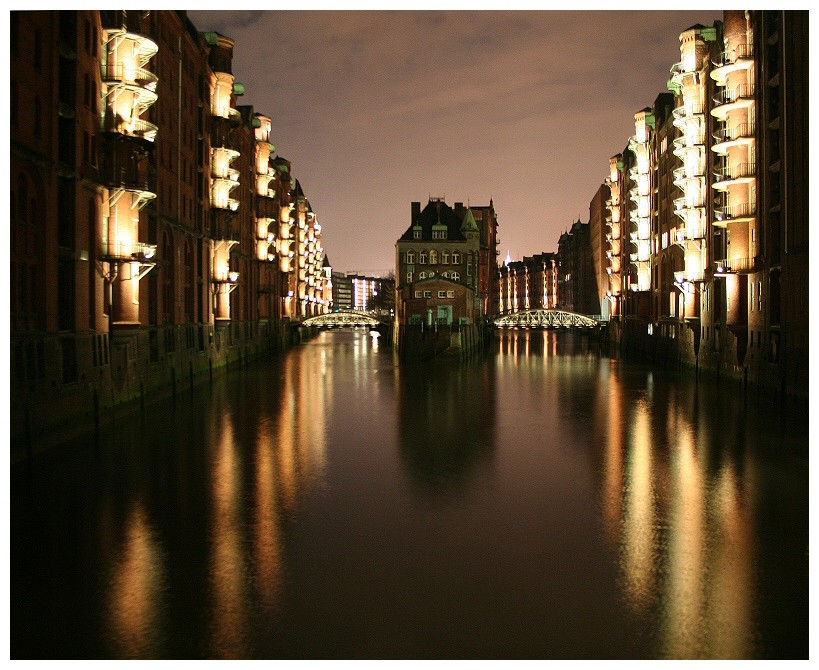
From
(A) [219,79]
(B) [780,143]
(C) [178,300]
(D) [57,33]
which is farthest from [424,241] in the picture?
(D) [57,33]

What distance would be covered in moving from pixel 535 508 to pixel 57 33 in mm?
21746

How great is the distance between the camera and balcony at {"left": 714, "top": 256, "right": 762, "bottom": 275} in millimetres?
36500

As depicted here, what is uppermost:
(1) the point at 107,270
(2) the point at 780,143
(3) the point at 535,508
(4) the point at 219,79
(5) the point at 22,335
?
(4) the point at 219,79

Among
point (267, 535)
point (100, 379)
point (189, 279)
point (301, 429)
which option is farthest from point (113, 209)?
point (267, 535)

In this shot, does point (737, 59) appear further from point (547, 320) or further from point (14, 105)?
point (547, 320)

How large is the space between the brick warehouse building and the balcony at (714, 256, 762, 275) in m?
27.9

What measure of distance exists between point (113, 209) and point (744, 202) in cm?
2972

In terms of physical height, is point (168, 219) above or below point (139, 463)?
above

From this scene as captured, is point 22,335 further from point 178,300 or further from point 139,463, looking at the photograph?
point 178,300

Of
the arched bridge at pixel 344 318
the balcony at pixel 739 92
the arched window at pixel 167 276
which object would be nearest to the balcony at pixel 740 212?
the balcony at pixel 739 92

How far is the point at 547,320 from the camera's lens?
115875 millimetres

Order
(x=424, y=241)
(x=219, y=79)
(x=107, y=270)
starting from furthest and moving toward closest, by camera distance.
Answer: (x=424, y=241) → (x=219, y=79) → (x=107, y=270)

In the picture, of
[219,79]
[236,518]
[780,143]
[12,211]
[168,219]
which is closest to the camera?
[236,518]

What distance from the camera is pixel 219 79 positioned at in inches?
2004
